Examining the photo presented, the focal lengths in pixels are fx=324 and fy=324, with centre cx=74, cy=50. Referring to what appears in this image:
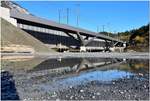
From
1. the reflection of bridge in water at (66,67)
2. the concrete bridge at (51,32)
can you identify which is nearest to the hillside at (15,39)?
the concrete bridge at (51,32)

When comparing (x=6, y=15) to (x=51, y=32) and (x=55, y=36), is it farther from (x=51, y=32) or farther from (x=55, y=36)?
(x=55, y=36)

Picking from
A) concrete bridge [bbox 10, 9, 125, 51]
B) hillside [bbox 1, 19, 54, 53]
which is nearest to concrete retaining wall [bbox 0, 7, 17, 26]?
concrete bridge [bbox 10, 9, 125, 51]

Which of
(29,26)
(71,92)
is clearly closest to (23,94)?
(71,92)

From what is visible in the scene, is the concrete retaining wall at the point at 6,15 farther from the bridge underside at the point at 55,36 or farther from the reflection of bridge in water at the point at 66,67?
the reflection of bridge in water at the point at 66,67

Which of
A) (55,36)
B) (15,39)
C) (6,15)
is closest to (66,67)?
(15,39)

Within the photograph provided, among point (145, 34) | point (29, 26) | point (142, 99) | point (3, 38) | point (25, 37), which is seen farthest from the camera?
point (145, 34)

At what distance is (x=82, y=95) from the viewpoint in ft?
29.4

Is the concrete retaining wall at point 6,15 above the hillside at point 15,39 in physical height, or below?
above

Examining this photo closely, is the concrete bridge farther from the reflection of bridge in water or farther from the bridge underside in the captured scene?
the reflection of bridge in water

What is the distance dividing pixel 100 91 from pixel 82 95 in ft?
3.47

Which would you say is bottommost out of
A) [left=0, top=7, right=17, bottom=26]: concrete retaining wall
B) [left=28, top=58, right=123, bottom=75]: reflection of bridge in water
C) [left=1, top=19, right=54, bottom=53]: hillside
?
[left=28, top=58, right=123, bottom=75]: reflection of bridge in water

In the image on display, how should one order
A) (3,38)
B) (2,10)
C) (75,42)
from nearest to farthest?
1. (3,38)
2. (2,10)
3. (75,42)

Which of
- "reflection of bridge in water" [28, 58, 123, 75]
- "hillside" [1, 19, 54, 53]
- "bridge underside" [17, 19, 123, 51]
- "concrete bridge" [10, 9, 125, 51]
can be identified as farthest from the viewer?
"bridge underside" [17, 19, 123, 51]

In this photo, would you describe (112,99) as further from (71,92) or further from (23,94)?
(23,94)
